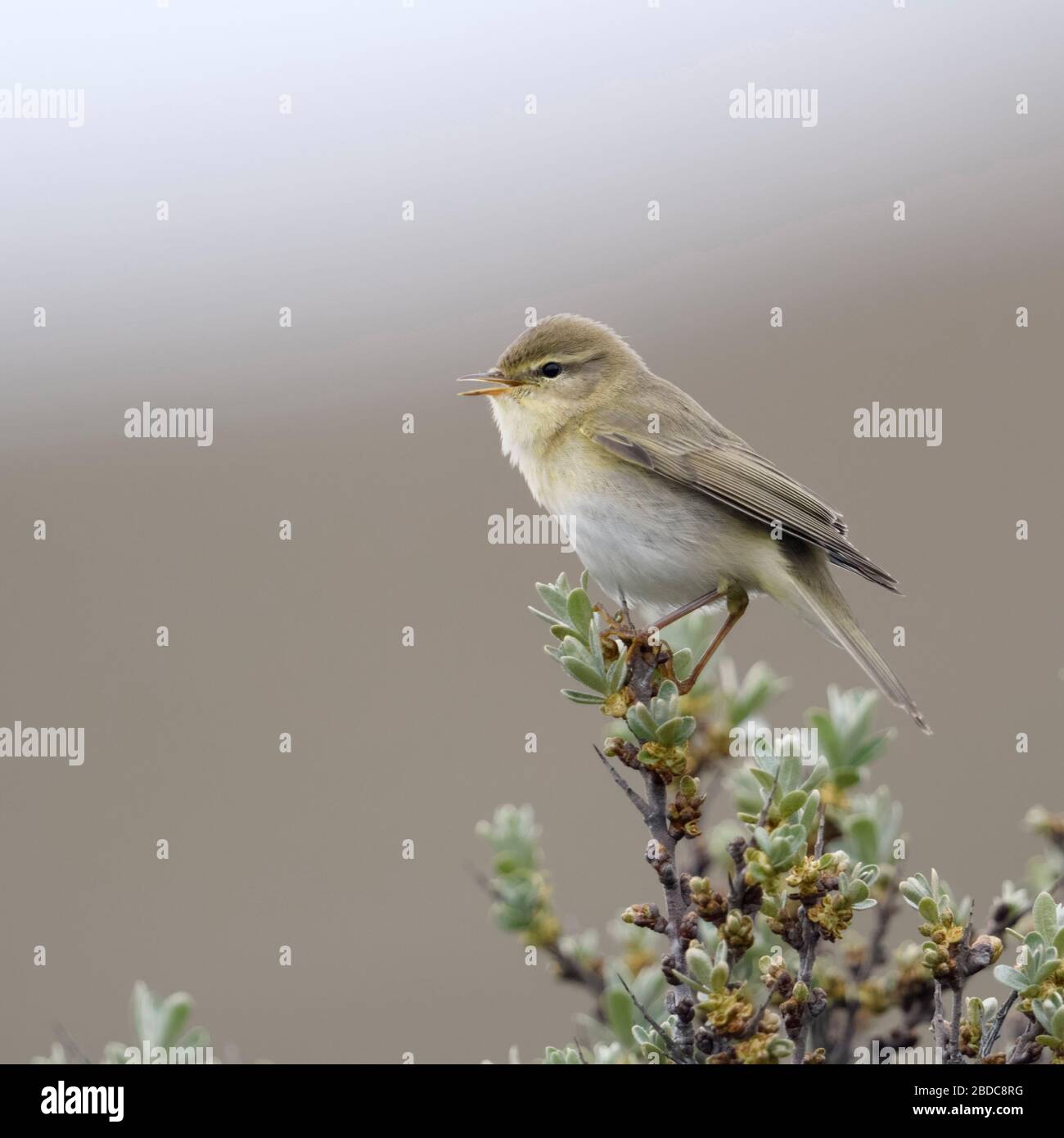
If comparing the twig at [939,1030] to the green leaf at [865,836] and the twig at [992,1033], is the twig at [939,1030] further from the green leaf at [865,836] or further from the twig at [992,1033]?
the green leaf at [865,836]

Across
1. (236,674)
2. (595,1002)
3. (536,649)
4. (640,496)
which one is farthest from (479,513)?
(595,1002)

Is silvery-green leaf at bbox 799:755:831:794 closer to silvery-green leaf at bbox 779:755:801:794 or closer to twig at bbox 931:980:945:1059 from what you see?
silvery-green leaf at bbox 779:755:801:794

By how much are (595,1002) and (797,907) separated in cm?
72

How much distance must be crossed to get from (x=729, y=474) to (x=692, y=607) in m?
0.54

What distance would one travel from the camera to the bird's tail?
3.47 metres

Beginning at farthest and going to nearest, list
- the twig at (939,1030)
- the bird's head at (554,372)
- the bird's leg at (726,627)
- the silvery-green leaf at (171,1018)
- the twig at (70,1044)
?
the bird's head at (554,372) → the bird's leg at (726,627) → the silvery-green leaf at (171,1018) → the twig at (70,1044) → the twig at (939,1030)

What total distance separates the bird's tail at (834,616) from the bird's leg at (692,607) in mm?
214

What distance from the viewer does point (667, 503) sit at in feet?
12.4

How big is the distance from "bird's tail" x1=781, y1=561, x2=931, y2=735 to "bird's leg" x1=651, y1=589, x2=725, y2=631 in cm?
21

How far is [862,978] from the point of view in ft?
8.01

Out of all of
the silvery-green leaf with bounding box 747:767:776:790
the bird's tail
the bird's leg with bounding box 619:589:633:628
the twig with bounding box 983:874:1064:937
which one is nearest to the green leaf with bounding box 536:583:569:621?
the bird's leg with bounding box 619:589:633:628

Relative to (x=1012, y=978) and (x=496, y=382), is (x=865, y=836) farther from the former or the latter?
(x=496, y=382)

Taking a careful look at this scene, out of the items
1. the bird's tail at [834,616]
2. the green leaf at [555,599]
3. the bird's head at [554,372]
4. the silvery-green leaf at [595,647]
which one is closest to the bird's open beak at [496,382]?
the bird's head at [554,372]

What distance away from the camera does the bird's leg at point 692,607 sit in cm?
331
